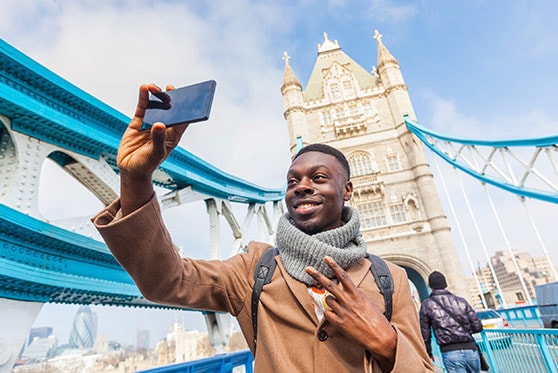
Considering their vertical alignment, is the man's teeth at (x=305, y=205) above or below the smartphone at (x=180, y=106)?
below

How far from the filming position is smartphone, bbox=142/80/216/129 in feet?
2.83

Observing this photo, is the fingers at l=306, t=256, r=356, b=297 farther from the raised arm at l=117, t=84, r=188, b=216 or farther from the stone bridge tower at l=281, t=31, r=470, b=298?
the stone bridge tower at l=281, t=31, r=470, b=298

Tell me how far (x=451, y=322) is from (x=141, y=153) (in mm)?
4345

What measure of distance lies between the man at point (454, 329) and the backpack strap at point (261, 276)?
3.69m

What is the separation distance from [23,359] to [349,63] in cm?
2551

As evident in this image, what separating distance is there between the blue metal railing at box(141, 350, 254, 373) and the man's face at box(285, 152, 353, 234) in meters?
1.86

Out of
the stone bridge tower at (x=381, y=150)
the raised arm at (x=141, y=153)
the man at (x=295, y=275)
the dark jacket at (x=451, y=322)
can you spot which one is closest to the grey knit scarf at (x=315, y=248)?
the man at (x=295, y=275)

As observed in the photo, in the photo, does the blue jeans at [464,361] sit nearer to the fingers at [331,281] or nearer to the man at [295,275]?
the man at [295,275]

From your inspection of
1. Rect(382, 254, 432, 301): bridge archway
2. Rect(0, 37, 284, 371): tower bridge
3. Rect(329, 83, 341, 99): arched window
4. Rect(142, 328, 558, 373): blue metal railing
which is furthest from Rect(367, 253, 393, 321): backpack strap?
Rect(329, 83, 341, 99): arched window

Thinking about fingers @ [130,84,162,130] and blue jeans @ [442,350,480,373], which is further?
blue jeans @ [442,350,480,373]

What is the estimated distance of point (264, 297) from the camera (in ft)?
3.67

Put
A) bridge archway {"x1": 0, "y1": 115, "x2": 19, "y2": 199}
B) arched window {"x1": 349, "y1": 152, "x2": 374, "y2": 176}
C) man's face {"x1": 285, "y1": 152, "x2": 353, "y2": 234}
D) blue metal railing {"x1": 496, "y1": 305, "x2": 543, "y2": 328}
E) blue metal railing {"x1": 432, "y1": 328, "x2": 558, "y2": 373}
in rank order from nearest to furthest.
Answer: man's face {"x1": 285, "y1": 152, "x2": 353, "y2": 234}
bridge archway {"x1": 0, "y1": 115, "x2": 19, "y2": 199}
blue metal railing {"x1": 432, "y1": 328, "x2": 558, "y2": 373}
blue metal railing {"x1": 496, "y1": 305, "x2": 543, "y2": 328}
arched window {"x1": 349, "y1": 152, "x2": 374, "y2": 176}

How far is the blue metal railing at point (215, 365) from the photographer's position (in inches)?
102

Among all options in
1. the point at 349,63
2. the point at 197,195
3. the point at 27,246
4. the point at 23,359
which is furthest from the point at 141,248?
the point at 349,63
